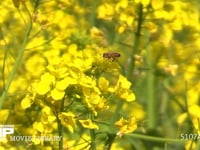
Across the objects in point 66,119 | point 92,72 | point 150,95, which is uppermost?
point 92,72

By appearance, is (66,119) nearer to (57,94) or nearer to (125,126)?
(57,94)

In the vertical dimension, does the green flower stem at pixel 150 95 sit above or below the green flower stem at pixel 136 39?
below

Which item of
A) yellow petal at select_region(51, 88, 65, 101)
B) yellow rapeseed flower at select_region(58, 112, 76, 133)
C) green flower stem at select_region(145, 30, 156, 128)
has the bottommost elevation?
green flower stem at select_region(145, 30, 156, 128)

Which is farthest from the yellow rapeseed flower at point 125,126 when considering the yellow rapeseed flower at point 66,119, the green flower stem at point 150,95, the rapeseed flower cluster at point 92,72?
the green flower stem at point 150,95

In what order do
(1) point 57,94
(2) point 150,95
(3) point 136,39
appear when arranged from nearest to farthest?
(1) point 57,94, (3) point 136,39, (2) point 150,95

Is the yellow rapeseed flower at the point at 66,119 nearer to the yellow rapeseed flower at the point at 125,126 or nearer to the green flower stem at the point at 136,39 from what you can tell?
the yellow rapeseed flower at the point at 125,126

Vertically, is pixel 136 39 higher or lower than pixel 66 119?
higher

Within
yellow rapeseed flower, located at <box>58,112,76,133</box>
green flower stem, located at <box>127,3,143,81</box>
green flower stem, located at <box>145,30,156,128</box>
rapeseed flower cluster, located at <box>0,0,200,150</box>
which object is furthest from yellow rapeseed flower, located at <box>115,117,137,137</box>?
green flower stem, located at <box>145,30,156,128</box>

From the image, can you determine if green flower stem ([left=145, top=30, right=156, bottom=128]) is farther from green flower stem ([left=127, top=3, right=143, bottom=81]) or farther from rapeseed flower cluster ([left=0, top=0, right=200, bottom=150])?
green flower stem ([left=127, top=3, right=143, bottom=81])

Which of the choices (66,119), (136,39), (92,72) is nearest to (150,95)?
(136,39)

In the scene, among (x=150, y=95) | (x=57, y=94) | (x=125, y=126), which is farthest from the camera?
(x=150, y=95)

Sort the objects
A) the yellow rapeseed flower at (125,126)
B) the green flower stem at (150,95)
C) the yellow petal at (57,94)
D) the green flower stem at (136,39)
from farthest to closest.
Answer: the green flower stem at (150,95)
the green flower stem at (136,39)
the yellow rapeseed flower at (125,126)
the yellow petal at (57,94)
